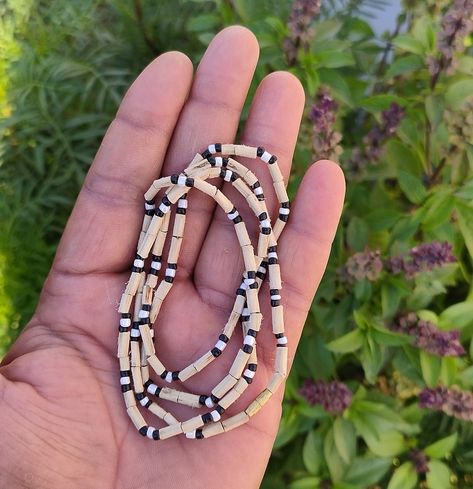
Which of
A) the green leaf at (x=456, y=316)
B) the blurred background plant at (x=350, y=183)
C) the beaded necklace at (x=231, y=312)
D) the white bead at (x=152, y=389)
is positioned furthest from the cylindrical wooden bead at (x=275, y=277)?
the green leaf at (x=456, y=316)

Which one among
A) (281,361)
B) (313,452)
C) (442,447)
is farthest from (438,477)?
(281,361)

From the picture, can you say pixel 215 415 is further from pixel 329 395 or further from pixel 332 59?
pixel 332 59

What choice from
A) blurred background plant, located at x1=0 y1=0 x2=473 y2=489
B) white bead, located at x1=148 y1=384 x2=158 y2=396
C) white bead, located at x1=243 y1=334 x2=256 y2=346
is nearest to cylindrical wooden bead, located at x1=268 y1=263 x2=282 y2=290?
white bead, located at x1=243 y1=334 x2=256 y2=346

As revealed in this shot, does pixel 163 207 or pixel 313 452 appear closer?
pixel 163 207

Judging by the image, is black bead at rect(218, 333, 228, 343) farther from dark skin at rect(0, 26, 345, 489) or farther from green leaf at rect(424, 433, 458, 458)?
green leaf at rect(424, 433, 458, 458)

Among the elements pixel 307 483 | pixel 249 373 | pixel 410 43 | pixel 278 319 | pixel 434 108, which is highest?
pixel 410 43

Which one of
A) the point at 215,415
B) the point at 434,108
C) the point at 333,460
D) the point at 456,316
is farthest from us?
the point at 333,460

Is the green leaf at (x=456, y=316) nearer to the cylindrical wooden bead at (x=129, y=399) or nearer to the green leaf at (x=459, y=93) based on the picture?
the green leaf at (x=459, y=93)

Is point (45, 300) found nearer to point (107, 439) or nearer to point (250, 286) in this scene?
point (107, 439)
